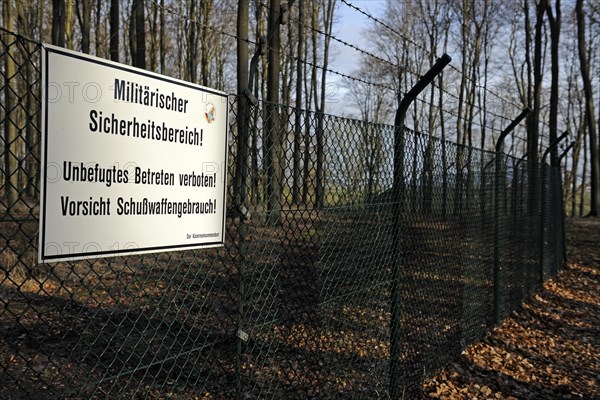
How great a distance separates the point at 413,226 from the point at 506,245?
3.06 metres

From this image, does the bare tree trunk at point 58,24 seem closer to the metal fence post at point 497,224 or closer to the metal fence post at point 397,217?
the metal fence post at point 497,224

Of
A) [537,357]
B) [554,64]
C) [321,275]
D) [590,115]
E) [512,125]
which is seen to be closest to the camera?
[321,275]

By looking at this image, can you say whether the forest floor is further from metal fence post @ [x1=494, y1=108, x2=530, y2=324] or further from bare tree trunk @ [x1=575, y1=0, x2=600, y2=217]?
bare tree trunk @ [x1=575, y1=0, x2=600, y2=217]

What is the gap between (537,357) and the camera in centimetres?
565

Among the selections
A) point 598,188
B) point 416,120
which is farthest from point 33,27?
point 598,188

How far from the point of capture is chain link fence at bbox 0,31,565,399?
8.80 feet

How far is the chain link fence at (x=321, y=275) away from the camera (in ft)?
8.80

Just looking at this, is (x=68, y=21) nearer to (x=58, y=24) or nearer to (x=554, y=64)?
(x=58, y=24)

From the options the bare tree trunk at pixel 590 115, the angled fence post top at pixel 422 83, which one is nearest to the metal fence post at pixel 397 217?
the angled fence post top at pixel 422 83

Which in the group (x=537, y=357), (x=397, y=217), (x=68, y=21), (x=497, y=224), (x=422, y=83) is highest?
(x=68, y=21)

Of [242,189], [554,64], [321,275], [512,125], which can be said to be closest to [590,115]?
[554,64]

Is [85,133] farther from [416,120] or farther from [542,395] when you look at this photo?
[416,120]

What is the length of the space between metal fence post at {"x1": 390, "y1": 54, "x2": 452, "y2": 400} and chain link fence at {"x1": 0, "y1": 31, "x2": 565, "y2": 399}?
0.08ft

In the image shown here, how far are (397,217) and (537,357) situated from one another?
298 cm
